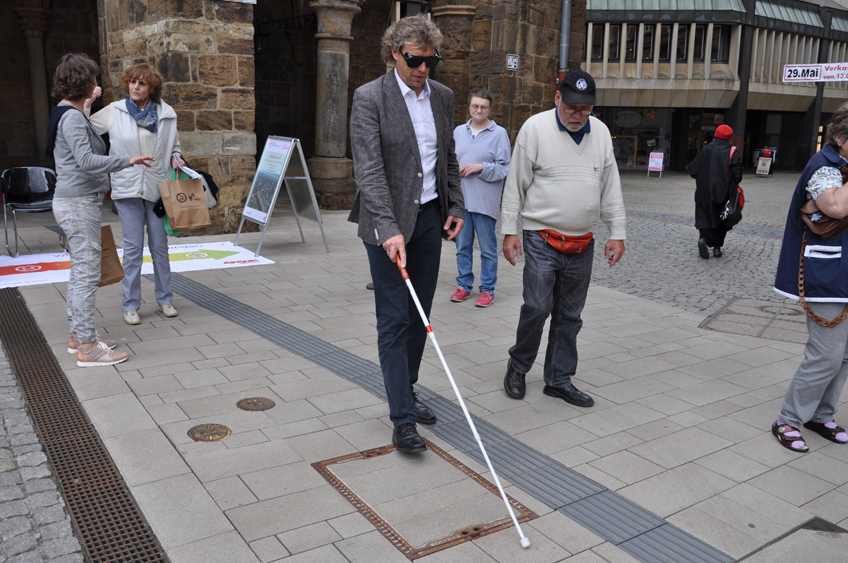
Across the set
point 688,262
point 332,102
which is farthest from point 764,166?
point 688,262

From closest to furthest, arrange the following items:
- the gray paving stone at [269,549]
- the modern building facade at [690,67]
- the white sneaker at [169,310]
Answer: the gray paving stone at [269,549]
the white sneaker at [169,310]
the modern building facade at [690,67]

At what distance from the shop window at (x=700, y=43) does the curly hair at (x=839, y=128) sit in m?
35.2

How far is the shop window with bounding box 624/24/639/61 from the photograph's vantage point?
35.8 m

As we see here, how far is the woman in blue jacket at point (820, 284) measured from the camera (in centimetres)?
368

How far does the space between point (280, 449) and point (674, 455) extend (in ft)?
6.51

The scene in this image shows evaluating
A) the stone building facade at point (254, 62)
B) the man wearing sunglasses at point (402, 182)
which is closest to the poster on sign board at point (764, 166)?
the stone building facade at point (254, 62)

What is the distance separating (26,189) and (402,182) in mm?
6996

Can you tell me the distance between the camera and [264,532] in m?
2.94

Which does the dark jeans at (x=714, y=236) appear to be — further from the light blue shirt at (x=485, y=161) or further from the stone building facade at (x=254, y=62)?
the stone building facade at (x=254, y=62)

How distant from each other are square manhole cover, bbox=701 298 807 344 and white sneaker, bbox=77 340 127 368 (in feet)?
15.4

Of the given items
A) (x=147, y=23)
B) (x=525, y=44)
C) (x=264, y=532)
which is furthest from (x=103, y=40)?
(x=264, y=532)

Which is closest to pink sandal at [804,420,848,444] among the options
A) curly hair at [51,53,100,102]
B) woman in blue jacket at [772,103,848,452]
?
woman in blue jacket at [772,103,848,452]

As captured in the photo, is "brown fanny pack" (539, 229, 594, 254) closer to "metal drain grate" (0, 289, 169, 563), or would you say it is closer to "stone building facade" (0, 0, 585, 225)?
"metal drain grate" (0, 289, 169, 563)

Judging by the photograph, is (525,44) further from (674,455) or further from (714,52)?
(714,52)
